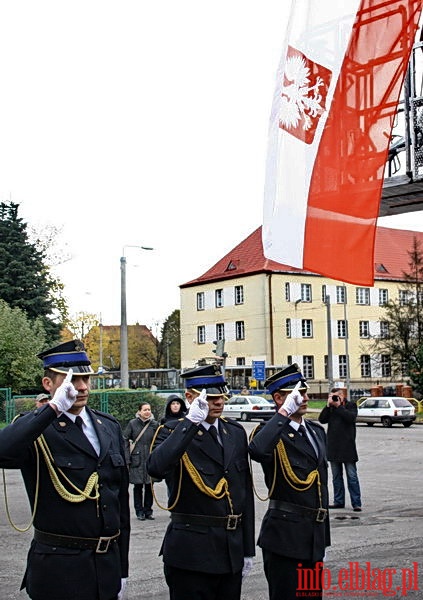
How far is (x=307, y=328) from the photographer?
228 feet

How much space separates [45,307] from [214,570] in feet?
145

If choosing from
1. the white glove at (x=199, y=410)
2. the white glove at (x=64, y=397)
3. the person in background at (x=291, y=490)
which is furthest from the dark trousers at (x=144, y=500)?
the white glove at (x=64, y=397)

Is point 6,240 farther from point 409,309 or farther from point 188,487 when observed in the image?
point 188,487

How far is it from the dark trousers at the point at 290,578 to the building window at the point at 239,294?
212 ft

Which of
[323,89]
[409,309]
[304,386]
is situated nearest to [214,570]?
[304,386]

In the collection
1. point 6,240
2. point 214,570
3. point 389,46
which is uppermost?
point 6,240

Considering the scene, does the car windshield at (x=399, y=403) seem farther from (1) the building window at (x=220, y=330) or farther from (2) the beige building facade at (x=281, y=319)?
(1) the building window at (x=220, y=330)

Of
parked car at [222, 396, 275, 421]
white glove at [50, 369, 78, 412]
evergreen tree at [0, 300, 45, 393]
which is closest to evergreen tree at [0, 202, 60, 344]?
evergreen tree at [0, 300, 45, 393]

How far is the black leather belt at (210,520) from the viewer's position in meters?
5.30

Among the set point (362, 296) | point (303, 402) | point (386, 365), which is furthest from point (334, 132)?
point (362, 296)

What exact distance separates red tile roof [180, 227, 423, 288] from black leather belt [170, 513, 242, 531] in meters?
62.5

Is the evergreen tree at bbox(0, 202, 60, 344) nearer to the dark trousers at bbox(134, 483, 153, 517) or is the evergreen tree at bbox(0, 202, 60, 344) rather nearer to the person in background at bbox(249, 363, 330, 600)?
the dark trousers at bbox(134, 483, 153, 517)

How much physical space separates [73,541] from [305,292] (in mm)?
66309

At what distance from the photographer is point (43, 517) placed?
459cm
